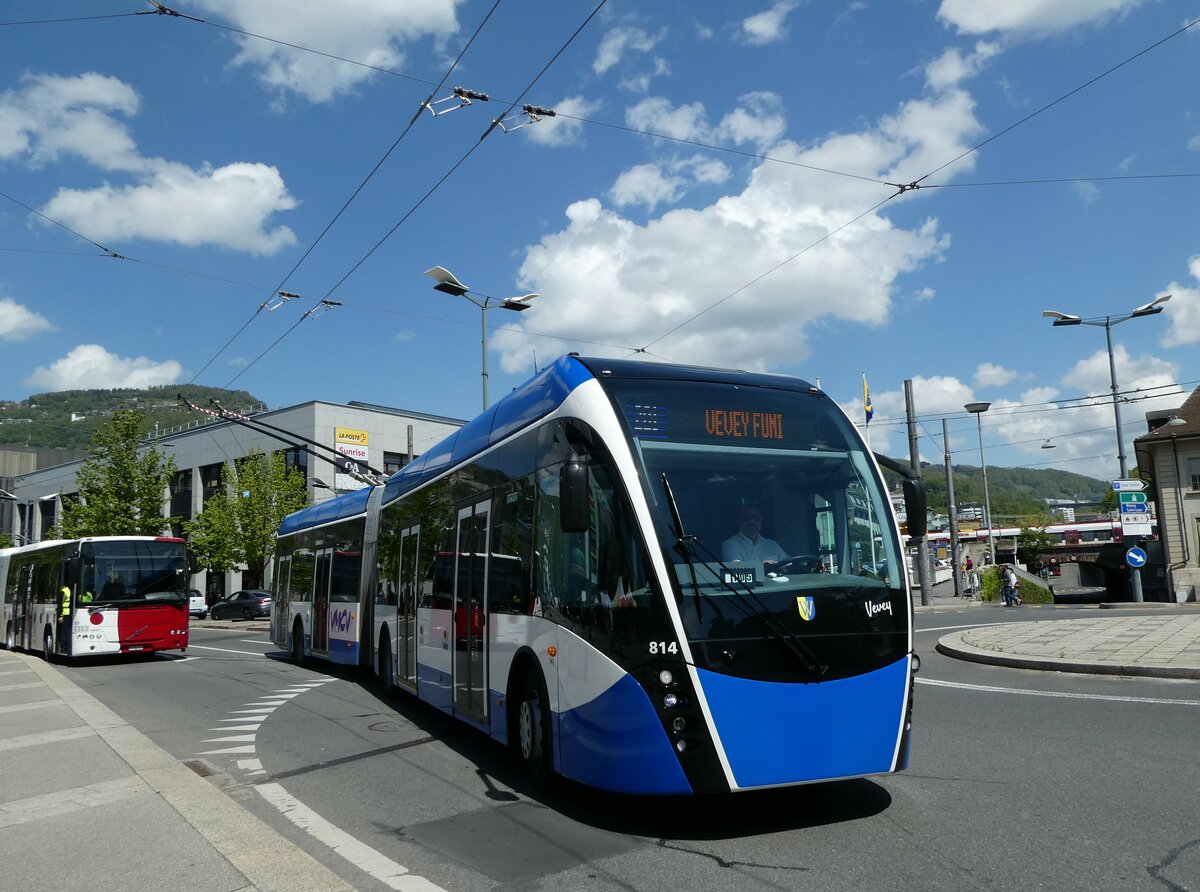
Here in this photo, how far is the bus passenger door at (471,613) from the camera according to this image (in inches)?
344

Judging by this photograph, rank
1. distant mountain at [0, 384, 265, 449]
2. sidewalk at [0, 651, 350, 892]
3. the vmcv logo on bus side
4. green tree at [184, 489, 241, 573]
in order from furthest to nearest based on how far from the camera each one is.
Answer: distant mountain at [0, 384, 265, 449] → green tree at [184, 489, 241, 573] → the vmcv logo on bus side → sidewalk at [0, 651, 350, 892]

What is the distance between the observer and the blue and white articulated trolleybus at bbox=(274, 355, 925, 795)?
19.0 ft

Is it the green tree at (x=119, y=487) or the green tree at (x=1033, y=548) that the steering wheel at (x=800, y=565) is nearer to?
the green tree at (x=119, y=487)

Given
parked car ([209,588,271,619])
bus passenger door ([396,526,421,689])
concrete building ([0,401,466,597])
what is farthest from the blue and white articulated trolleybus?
concrete building ([0,401,466,597])

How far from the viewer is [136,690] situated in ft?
51.3

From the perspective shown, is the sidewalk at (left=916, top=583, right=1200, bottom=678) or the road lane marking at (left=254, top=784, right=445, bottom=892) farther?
the sidewalk at (left=916, top=583, right=1200, bottom=678)

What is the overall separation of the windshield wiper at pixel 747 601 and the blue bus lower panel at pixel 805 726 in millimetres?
157

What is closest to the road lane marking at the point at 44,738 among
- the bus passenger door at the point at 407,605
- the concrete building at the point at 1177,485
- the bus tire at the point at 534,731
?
the bus passenger door at the point at 407,605

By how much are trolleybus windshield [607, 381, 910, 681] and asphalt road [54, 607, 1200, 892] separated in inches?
39.7

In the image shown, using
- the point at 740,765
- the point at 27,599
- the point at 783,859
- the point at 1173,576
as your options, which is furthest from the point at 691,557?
the point at 1173,576

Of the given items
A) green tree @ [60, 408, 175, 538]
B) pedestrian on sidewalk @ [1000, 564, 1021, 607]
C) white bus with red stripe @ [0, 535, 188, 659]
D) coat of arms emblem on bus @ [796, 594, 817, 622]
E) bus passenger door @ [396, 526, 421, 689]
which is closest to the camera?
coat of arms emblem on bus @ [796, 594, 817, 622]

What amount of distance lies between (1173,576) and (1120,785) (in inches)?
1931

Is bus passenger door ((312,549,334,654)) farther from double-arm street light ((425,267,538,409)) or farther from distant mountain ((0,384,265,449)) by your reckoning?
distant mountain ((0,384,265,449))

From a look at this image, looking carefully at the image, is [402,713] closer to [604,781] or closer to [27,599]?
[604,781]
